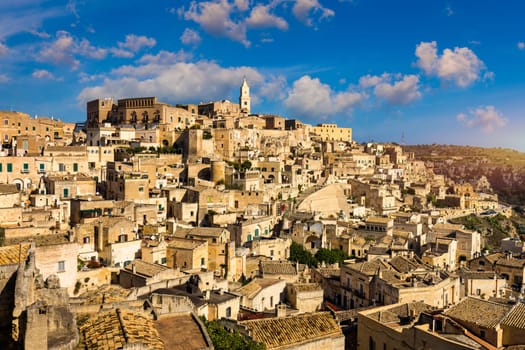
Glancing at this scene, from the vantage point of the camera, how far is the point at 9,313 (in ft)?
29.2

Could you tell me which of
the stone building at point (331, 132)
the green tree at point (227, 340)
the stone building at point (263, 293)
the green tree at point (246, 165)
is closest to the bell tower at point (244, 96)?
the stone building at point (331, 132)

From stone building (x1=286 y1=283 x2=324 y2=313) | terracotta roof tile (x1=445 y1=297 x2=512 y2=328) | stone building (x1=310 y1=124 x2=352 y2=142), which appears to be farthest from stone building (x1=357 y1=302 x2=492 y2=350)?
stone building (x1=310 y1=124 x2=352 y2=142)

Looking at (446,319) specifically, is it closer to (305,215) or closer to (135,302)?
(135,302)

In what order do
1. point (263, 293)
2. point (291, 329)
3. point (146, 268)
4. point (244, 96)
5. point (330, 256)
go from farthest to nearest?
point (244, 96) → point (330, 256) → point (263, 293) → point (146, 268) → point (291, 329)

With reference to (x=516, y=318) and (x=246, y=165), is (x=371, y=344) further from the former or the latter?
(x=246, y=165)

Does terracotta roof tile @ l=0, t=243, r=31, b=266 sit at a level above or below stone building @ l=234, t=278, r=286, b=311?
above

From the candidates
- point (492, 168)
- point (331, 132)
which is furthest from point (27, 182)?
point (492, 168)

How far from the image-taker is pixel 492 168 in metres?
102

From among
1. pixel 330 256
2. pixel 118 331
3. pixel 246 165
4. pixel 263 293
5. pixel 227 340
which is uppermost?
pixel 246 165

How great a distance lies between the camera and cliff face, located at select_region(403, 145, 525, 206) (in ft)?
287

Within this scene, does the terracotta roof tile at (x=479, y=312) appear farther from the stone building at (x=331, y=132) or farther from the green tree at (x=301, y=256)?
the stone building at (x=331, y=132)

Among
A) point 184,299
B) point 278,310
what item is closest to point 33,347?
point 184,299

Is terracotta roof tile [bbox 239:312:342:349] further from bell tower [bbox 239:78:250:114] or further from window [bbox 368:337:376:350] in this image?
bell tower [bbox 239:78:250:114]

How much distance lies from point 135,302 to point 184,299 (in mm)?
1571
